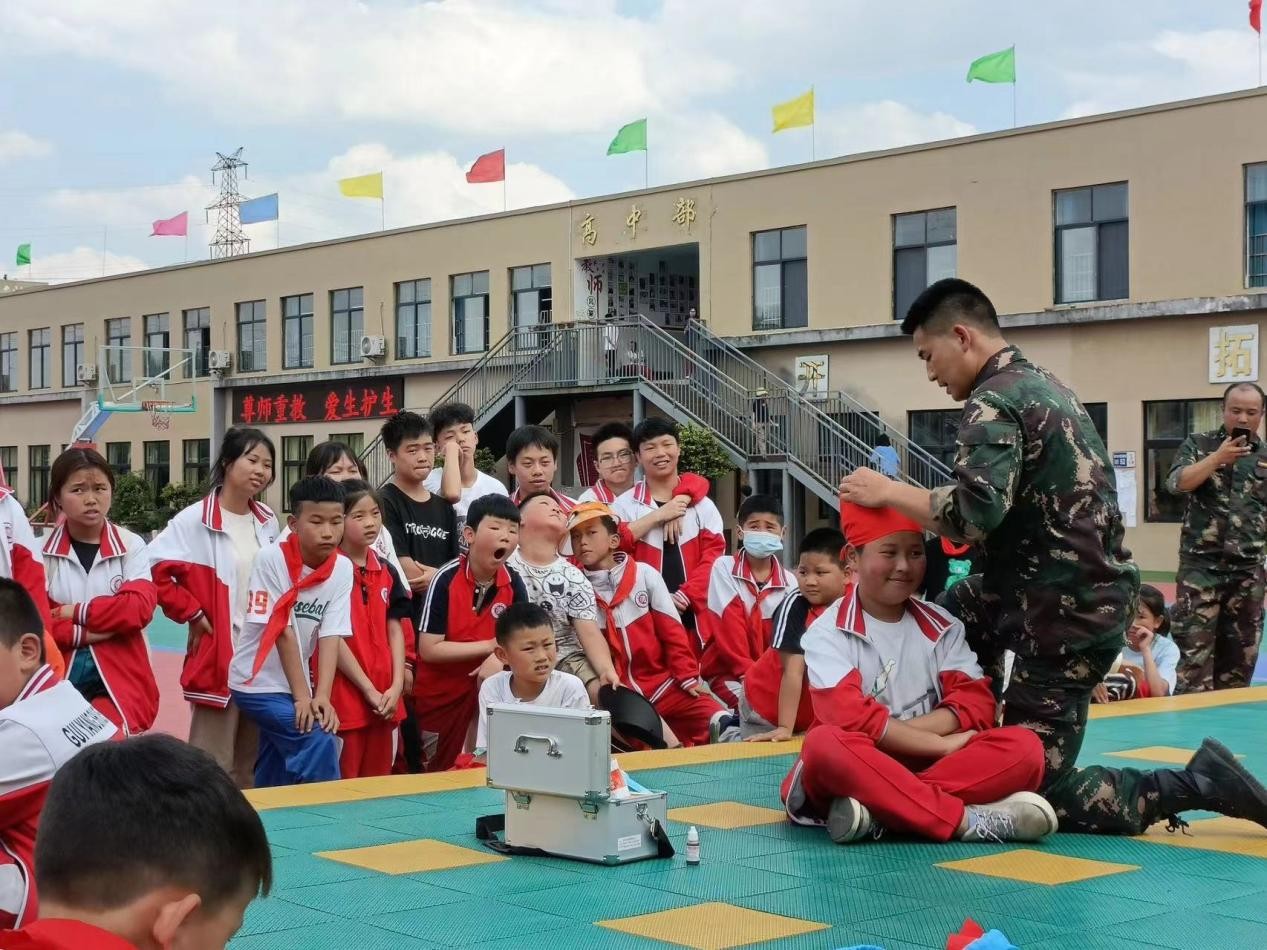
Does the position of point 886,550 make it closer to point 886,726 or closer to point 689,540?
point 886,726

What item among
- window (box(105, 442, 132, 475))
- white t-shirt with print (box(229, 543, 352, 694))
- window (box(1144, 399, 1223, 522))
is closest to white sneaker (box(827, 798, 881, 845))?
white t-shirt with print (box(229, 543, 352, 694))

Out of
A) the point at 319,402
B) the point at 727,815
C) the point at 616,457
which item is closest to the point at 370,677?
the point at 727,815

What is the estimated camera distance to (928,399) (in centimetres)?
2786

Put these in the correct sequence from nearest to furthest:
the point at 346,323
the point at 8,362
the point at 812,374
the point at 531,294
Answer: the point at 812,374, the point at 531,294, the point at 346,323, the point at 8,362


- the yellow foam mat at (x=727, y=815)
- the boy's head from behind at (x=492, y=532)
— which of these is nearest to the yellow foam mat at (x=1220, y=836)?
the yellow foam mat at (x=727, y=815)

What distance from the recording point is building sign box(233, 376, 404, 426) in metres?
38.1

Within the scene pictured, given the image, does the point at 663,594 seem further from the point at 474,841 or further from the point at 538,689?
the point at 474,841

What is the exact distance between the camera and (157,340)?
148 ft

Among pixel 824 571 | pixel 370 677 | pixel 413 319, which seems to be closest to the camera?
pixel 370 677

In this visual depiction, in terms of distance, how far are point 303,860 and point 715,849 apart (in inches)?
51.8

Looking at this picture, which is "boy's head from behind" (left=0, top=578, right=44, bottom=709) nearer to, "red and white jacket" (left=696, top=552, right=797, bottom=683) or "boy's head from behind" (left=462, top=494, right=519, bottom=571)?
"boy's head from behind" (left=462, top=494, right=519, bottom=571)

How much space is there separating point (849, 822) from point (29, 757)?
8.92 ft

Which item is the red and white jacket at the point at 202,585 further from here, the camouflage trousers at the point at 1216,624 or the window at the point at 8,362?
the window at the point at 8,362

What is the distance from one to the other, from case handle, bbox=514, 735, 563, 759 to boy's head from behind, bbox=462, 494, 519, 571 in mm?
2395
